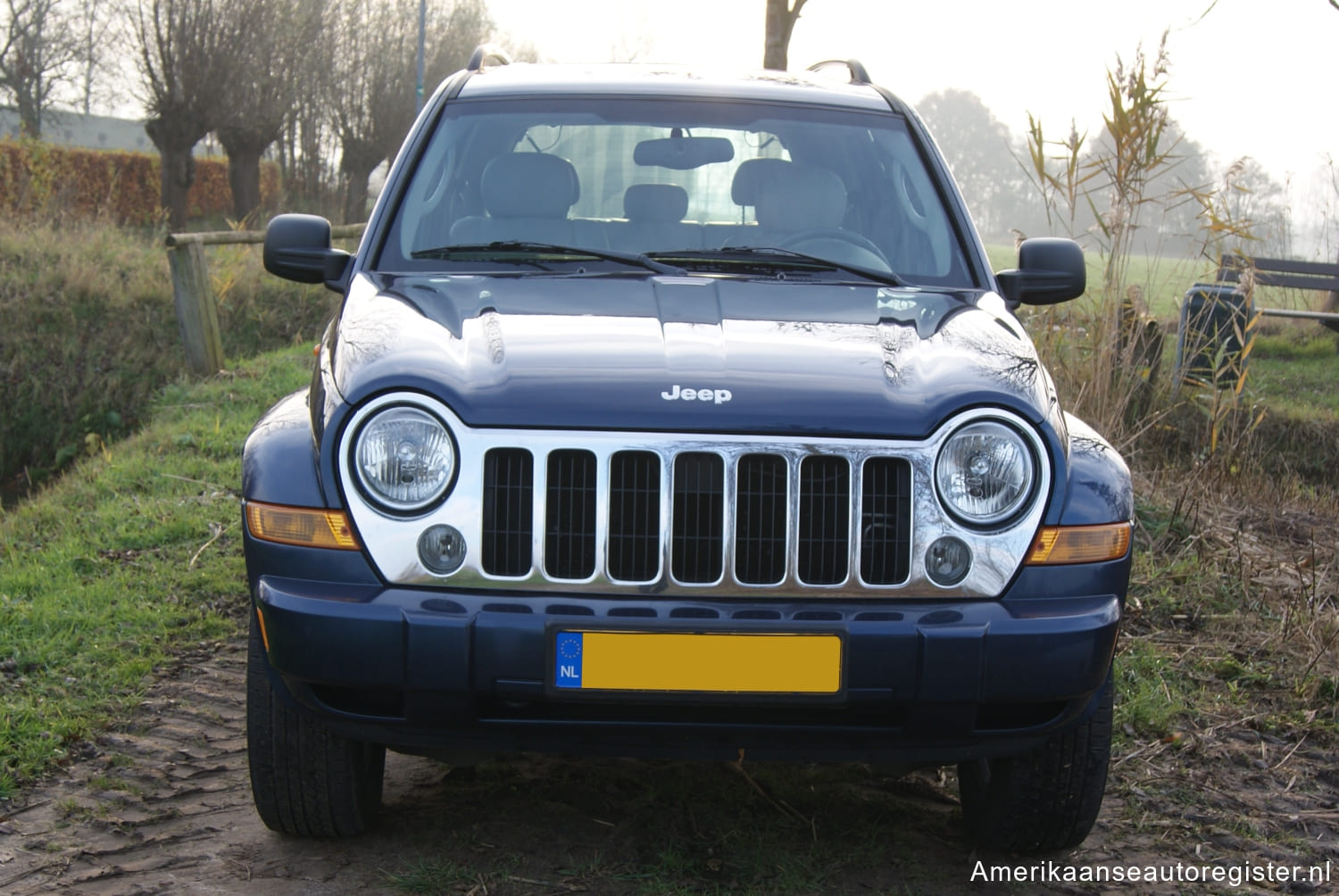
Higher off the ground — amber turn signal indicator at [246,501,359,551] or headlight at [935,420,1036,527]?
headlight at [935,420,1036,527]

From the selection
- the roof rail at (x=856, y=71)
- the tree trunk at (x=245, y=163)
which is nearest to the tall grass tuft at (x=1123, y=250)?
the roof rail at (x=856, y=71)

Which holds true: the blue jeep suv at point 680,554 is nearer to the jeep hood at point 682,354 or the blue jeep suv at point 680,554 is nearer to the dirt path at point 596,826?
the jeep hood at point 682,354

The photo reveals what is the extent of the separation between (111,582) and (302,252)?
214 cm

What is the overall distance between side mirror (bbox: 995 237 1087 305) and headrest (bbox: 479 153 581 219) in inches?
51.4

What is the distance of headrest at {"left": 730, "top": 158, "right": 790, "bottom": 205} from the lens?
3852 millimetres

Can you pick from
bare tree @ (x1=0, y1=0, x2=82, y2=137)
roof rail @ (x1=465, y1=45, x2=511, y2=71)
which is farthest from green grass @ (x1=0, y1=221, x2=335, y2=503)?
bare tree @ (x1=0, y1=0, x2=82, y2=137)

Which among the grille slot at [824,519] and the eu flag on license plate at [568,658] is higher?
the grille slot at [824,519]

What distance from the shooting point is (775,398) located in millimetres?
Result: 2650

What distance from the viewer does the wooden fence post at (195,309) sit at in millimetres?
10469

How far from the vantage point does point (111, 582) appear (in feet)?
17.0

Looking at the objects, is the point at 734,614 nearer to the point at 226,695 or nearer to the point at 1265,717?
the point at 226,695

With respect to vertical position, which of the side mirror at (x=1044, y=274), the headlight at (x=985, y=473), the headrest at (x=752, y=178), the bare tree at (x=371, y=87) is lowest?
the headlight at (x=985, y=473)

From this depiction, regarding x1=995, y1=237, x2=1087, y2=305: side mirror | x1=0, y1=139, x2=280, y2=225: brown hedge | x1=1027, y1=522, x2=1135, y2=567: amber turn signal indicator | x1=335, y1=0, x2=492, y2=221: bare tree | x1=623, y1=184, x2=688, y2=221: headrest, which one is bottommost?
x1=1027, y1=522, x2=1135, y2=567: amber turn signal indicator

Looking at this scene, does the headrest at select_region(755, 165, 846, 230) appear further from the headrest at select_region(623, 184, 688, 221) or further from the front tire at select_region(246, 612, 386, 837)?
the front tire at select_region(246, 612, 386, 837)
